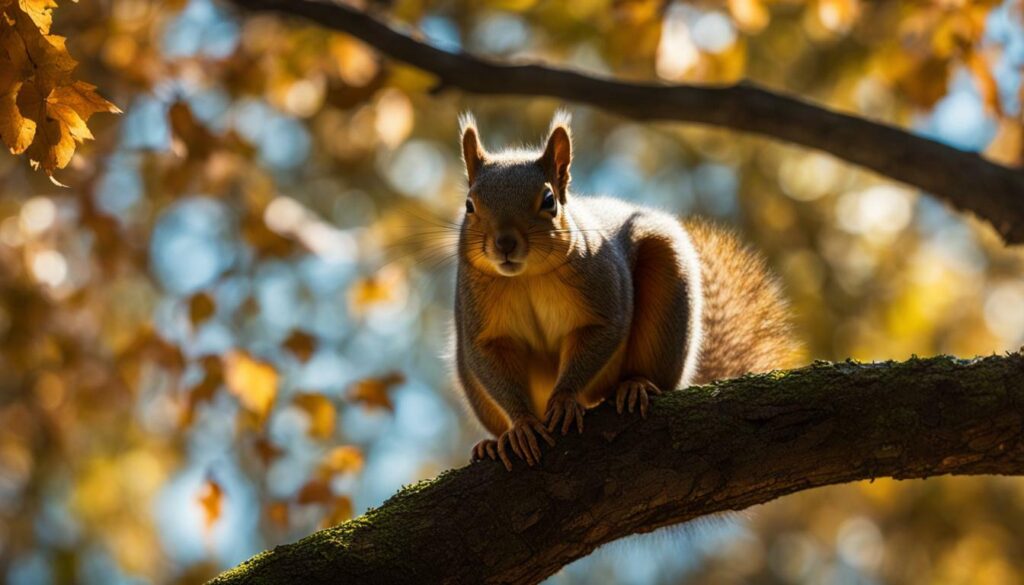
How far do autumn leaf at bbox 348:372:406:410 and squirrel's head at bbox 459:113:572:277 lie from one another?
1.51 meters

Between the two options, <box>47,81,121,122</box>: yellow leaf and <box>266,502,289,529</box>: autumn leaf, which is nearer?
<box>47,81,121,122</box>: yellow leaf

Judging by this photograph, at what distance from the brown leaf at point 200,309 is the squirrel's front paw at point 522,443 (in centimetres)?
264

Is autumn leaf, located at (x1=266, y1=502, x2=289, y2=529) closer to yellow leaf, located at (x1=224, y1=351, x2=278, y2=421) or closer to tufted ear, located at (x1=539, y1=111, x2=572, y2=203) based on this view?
yellow leaf, located at (x1=224, y1=351, x2=278, y2=421)

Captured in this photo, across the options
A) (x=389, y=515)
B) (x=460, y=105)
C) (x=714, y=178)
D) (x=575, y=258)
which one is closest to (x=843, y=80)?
(x=714, y=178)

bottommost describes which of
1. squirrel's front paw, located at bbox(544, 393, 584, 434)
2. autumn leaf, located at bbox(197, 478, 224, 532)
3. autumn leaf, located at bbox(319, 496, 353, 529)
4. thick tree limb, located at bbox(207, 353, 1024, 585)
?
thick tree limb, located at bbox(207, 353, 1024, 585)

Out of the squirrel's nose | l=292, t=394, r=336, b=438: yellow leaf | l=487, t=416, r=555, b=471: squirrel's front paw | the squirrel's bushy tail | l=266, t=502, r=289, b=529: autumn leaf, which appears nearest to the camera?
l=487, t=416, r=555, b=471: squirrel's front paw

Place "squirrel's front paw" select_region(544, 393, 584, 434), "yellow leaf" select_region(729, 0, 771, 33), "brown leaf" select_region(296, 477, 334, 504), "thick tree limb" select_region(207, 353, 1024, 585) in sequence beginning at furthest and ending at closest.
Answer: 1. "yellow leaf" select_region(729, 0, 771, 33)
2. "brown leaf" select_region(296, 477, 334, 504)
3. "squirrel's front paw" select_region(544, 393, 584, 434)
4. "thick tree limb" select_region(207, 353, 1024, 585)

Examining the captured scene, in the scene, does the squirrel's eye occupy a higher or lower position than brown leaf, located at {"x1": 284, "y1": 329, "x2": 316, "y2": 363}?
lower

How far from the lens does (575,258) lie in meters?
4.07

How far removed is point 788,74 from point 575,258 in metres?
5.21

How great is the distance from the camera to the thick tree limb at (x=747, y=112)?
14.7 ft

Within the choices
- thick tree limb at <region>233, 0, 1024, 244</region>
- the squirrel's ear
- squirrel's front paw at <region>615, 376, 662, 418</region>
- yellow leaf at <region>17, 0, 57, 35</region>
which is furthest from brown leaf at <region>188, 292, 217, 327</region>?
yellow leaf at <region>17, 0, 57, 35</region>

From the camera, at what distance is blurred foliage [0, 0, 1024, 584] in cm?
575

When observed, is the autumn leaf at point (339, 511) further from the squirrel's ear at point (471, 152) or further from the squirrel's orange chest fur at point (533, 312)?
the squirrel's ear at point (471, 152)
